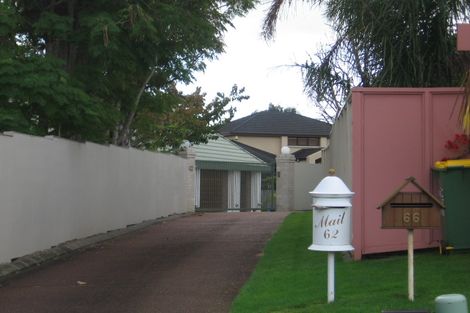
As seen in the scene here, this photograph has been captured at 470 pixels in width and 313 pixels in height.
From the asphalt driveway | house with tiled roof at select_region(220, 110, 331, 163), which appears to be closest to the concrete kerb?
the asphalt driveway

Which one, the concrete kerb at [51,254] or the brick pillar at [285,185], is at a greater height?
the brick pillar at [285,185]

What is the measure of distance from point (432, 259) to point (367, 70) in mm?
5471

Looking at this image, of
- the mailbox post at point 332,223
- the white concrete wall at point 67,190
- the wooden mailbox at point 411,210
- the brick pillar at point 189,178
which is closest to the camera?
the wooden mailbox at point 411,210

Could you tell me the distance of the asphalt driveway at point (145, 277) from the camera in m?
8.20

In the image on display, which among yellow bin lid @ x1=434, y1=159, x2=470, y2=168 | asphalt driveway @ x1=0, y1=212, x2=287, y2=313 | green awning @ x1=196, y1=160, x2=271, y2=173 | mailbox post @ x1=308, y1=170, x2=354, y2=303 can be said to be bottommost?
asphalt driveway @ x1=0, y1=212, x2=287, y2=313

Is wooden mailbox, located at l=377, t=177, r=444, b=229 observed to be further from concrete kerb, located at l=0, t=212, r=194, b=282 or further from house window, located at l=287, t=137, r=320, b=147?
house window, located at l=287, t=137, r=320, b=147

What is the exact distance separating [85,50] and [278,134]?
36.0m

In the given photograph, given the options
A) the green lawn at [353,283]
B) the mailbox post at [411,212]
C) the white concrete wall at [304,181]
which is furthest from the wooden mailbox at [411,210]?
the white concrete wall at [304,181]

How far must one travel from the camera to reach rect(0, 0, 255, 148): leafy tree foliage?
1227 centimetres

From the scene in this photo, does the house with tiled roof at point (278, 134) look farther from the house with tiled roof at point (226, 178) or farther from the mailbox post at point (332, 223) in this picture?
the mailbox post at point (332, 223)

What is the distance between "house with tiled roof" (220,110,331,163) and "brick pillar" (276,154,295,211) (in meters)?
20.0

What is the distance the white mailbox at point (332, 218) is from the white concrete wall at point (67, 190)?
18.4ft

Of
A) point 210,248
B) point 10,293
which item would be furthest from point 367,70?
point 10,293

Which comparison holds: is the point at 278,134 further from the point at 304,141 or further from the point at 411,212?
the point at 411,212
